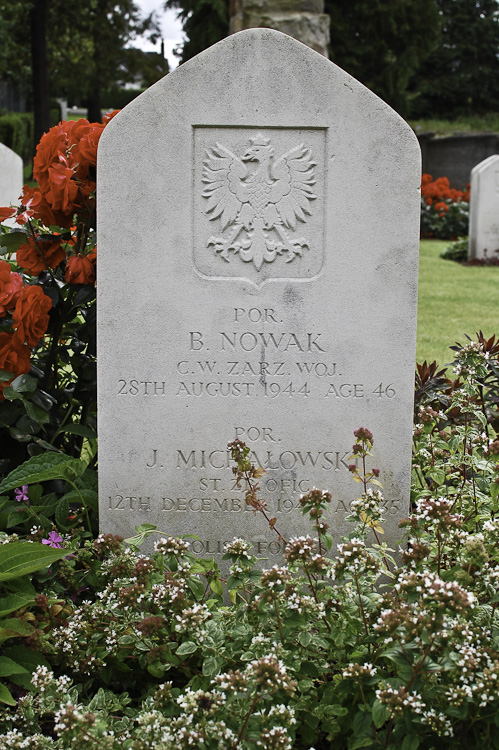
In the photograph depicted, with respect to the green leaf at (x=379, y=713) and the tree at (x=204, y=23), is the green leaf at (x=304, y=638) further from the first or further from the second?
the tree at (x=204, y=23)

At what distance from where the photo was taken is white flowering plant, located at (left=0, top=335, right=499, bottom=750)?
5.82 ft

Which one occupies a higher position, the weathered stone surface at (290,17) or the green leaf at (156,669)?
the weathered stone surface at (290,17)

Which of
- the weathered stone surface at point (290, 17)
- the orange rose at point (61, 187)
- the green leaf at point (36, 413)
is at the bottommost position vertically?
the green leaf at point (36, 413)

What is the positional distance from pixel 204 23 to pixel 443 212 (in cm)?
627

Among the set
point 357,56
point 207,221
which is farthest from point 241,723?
point 357,56

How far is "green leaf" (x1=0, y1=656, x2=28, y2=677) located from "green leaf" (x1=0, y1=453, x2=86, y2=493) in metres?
0.63

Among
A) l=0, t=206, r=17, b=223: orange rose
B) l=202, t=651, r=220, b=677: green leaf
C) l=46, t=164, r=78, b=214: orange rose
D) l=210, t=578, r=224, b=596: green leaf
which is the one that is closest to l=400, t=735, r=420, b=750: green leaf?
l=202, t=651, r=220, b=677: green leaf

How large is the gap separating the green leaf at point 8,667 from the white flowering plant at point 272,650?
6cm

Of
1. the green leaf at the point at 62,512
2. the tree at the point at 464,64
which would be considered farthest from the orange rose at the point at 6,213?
the tree at the point at 464,64

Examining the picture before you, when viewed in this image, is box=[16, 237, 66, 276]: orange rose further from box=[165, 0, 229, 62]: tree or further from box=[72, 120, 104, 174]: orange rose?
box=[165, 0, 229, 62]: tree

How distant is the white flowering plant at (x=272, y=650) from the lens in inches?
69.8

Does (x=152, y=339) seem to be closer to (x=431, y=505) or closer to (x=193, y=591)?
(x=193, y=591)

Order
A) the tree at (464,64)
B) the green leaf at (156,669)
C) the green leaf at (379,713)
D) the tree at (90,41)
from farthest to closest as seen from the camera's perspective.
Answer: the tree at (464,64)
the tree at (90,41)
the green leaf at (156,669)
the green leaf at (379,713)

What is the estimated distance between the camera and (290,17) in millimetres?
8234
